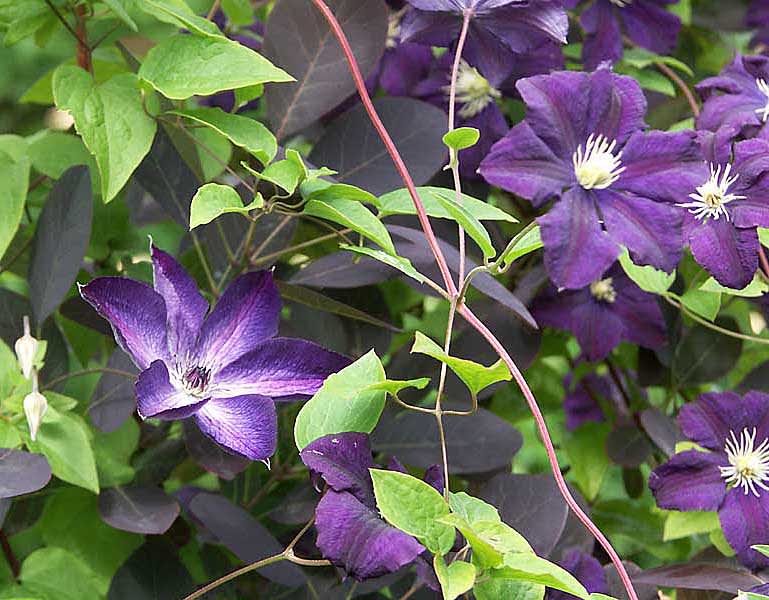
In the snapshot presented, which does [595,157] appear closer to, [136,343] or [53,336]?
[136,343]

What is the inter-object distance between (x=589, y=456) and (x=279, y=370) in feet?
1.41

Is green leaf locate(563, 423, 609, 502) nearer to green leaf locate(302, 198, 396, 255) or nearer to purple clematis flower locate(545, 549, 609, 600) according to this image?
purple clematis flower locate(545, 549, 609, 600)

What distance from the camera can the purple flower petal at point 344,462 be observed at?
51 centimetres

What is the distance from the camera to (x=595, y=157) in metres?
0.60

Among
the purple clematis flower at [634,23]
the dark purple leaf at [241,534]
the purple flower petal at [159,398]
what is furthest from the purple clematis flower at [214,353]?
the purple clematis flower at [634,23]

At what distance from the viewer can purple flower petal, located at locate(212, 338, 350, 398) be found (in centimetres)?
58

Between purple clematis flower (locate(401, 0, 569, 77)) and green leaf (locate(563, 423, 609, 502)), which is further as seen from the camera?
green leaf (locate(563, 423, 609, 502))

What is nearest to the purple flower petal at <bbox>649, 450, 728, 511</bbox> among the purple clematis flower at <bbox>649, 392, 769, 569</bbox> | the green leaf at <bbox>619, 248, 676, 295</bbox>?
the purple clematis flower at <bbox>649, 392, 769, 569</bbox>

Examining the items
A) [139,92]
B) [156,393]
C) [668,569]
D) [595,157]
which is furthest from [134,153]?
[668,569]

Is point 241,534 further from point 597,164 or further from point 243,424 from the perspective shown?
point 597,164

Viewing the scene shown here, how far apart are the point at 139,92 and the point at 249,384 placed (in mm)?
191

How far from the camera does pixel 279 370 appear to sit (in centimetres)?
Result: 59

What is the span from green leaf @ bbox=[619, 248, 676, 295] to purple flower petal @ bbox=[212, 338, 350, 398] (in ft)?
0.71

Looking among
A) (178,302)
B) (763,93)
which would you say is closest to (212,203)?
(178,302)
